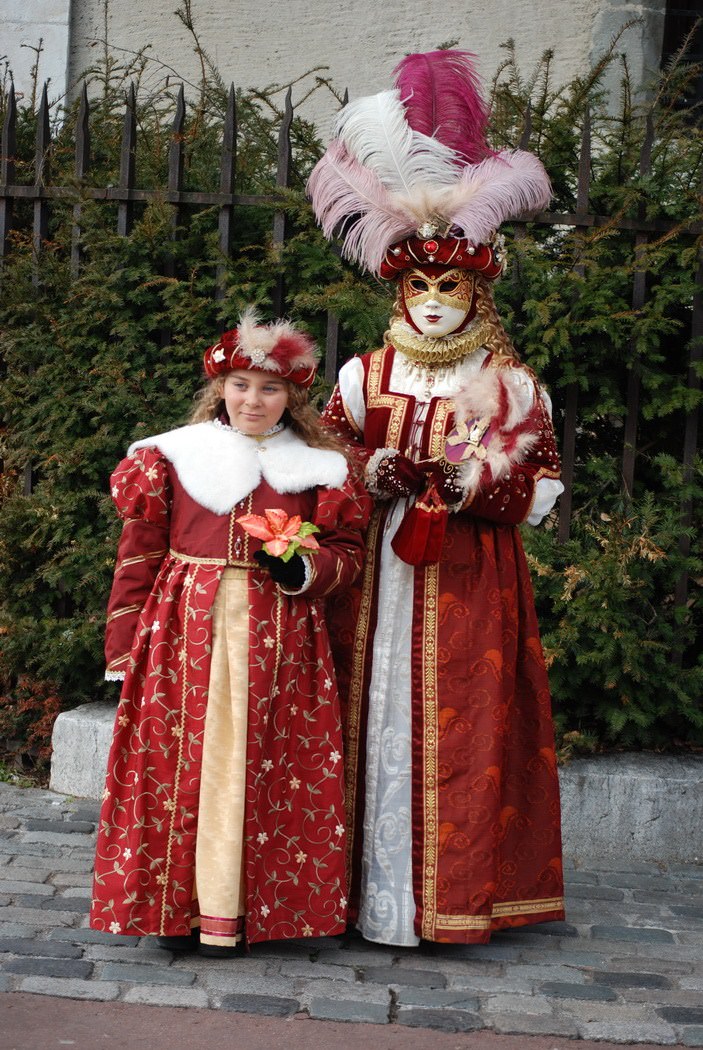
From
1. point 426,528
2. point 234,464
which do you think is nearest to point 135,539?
point 234,464

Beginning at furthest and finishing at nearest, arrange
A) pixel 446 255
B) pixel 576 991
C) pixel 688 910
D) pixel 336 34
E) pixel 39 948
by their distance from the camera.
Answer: pixel 336 34 → pixel 688 910 → pixel 446 255 → pixel 39 948 → pixel 576 991

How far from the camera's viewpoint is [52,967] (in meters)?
3.36

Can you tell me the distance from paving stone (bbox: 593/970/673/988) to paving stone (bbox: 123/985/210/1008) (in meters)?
1.09

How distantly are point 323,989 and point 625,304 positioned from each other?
2.62m

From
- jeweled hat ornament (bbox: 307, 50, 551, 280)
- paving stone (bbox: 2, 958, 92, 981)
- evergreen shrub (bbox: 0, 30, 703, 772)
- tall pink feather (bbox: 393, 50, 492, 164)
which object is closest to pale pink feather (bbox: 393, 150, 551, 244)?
jeweled hat ornament (bbox: 307, 50, 551, 280)

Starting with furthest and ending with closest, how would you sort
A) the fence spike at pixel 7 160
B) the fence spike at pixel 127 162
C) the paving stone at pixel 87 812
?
the fence spike at pixel 7 160
the fence spike at pixel 127 162
the paving stone at pixel 87 812

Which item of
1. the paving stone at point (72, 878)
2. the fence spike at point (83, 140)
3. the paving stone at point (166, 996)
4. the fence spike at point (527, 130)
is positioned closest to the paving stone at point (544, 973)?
the paving stone at point (166, 996)

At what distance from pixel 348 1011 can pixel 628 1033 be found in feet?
2.29

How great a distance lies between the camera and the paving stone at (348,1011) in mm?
3145

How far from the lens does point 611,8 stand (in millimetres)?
7176

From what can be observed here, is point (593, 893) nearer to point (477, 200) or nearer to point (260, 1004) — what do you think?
point (260, 1004)

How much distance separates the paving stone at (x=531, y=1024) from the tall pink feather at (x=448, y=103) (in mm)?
2378

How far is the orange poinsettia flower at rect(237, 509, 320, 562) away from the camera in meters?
3.30

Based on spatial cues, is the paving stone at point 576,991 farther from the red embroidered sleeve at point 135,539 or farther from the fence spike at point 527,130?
the fence spike at point 527,130
